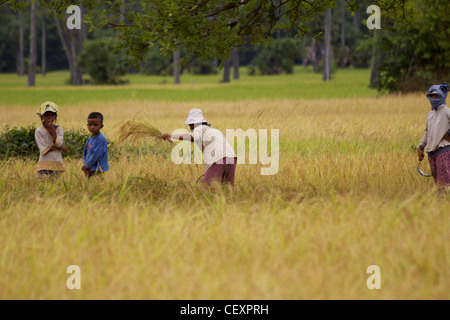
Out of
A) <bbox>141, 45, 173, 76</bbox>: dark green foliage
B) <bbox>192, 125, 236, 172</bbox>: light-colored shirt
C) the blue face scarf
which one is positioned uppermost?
<bbox>141, 45, 173, 76</bbox>: dark green foliage

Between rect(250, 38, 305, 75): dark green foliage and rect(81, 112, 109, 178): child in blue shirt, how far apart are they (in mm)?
57598

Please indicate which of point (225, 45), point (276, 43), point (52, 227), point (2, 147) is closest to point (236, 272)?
point (52, 227)

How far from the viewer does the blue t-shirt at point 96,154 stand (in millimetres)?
6598

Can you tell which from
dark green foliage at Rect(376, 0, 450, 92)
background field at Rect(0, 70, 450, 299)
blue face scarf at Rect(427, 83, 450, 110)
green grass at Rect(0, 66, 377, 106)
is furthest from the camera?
green grass at Rect(0, 66, 377, 106)

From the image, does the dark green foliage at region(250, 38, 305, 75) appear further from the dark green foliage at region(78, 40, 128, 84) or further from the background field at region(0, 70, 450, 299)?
the background field at region(0, 70, 450, 299)

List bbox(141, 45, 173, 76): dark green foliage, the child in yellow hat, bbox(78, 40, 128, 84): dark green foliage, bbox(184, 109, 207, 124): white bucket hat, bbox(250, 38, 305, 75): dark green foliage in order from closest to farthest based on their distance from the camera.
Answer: bbox(184, 109, 207, 124): white bucket hat → the child in yellow hat → bbox(78, 40, 128, 84): dark green foliage → bbox(250, 38, 305, 75): dark green foliage → bbox(141, 45, 173, 76): dark green foliage

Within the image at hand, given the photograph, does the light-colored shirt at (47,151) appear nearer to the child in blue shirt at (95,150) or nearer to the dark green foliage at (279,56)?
the child in blue shirt at (95,150)

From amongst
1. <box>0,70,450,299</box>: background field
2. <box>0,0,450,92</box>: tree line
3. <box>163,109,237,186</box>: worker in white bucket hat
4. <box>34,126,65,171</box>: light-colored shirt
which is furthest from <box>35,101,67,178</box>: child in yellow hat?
<box>163,109,237,186</box>: worker in white bucket hat

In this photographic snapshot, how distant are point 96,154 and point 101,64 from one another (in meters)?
42.9

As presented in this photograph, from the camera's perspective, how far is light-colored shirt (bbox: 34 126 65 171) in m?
6.79

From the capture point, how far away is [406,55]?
25.6m

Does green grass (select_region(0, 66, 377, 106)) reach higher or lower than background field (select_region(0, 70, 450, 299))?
higher

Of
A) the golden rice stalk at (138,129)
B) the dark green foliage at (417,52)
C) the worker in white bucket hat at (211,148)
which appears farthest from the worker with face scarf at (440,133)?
the dark green foliage at (417,52)

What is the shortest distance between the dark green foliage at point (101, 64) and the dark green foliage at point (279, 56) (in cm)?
2082
